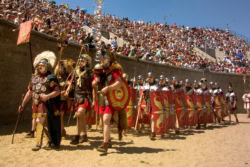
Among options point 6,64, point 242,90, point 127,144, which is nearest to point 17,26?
point 6,64

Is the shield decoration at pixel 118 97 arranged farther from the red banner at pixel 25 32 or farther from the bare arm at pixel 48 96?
the red banner at pixel 25 32

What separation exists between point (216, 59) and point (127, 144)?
90.3 feet

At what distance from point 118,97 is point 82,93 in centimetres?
109

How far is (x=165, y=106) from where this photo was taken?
303 inches

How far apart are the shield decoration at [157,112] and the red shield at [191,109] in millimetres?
2139

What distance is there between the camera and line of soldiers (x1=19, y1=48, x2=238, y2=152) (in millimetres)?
5070

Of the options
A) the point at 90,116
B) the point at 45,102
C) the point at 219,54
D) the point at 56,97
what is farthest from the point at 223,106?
the point at 219,54

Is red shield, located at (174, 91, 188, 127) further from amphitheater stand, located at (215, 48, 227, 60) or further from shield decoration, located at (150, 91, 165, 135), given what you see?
amphitheater stand, located at (215, 48, 227, 60)

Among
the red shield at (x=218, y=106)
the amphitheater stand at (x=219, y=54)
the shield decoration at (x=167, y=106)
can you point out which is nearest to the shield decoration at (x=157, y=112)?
the shield decoration at (x=167, y=106)

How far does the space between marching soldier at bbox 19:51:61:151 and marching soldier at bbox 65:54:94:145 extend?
517 millimetres

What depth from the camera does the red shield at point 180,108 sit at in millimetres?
8492

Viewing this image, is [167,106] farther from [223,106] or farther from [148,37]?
[148,37]

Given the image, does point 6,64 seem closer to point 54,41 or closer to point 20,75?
point 20,75

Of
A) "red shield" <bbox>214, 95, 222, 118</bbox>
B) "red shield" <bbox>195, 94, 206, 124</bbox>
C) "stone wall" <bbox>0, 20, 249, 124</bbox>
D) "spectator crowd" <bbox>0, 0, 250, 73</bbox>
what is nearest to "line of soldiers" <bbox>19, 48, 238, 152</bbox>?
"red shield" <bbox>195, 94, 206, 124</bbox>
